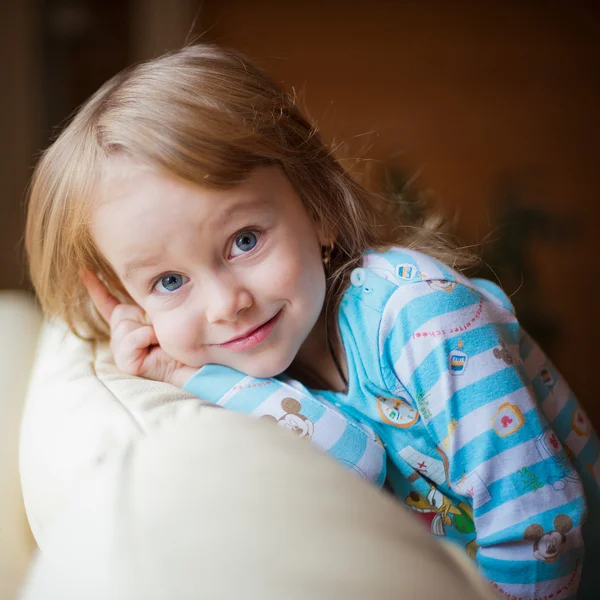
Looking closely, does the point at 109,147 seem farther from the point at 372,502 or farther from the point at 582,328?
the point at 582,328

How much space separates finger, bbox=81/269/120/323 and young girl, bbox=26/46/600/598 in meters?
0.01

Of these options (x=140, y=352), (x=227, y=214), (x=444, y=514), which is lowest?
(x=444, y=514)

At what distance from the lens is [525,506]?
77 centimetres

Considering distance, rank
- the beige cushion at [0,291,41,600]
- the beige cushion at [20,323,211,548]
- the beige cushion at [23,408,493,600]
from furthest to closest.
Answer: the beige cushion at [0,291,41,600]
the beige cushion at [20,323,211,548]
the beige cushion at [23,408,493,600]

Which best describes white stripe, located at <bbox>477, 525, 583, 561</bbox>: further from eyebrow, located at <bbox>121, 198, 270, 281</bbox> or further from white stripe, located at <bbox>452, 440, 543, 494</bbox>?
eyebrow, located at <bbox>121, 198, 270, 281</bbox>

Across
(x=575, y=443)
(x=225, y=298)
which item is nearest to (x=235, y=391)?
(x=225, y=298)

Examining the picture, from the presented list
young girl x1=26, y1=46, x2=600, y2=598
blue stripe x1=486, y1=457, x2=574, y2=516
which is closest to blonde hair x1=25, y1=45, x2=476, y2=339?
young girl x1=26, y1=46, x2=600, y2=598

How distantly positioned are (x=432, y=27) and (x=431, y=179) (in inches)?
24.1

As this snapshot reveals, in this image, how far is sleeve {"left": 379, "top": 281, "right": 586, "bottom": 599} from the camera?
77cm

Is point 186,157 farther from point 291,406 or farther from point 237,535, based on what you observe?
point 237,535

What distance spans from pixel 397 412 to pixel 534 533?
0.21m

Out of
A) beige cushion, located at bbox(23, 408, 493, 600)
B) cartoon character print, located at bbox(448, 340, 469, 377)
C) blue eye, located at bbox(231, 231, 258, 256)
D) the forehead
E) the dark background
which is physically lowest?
the dark background

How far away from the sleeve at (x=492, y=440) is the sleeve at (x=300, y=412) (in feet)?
0.28

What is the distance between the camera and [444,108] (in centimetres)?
281
